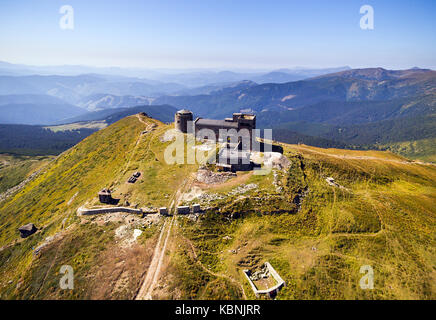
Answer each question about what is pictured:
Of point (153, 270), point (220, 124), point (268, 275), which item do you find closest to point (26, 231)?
point (153, 270)

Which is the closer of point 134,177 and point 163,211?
point 163,211

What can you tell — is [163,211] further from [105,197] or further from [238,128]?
[238,128]

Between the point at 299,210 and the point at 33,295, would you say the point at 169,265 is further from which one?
the point at 299,210

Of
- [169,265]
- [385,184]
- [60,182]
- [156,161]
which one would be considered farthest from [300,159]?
[60,182]

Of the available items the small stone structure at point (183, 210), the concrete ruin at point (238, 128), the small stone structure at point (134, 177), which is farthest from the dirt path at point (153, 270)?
the concrete ruin at point (238, 128)

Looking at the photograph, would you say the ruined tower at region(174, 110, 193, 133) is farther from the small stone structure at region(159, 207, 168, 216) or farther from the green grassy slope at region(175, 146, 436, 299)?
the small stone structure at region(159, 207, 168, 216)

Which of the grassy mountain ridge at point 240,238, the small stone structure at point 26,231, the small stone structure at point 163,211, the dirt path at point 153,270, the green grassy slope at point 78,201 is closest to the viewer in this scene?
the dirt path at point 153,270

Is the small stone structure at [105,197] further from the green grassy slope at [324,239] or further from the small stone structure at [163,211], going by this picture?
the green grassy slope at [324,239]

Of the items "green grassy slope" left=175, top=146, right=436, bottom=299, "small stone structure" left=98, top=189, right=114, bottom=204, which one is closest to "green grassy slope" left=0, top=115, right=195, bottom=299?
"small stone structure" left=98, top=189, right=114, bottom=204
